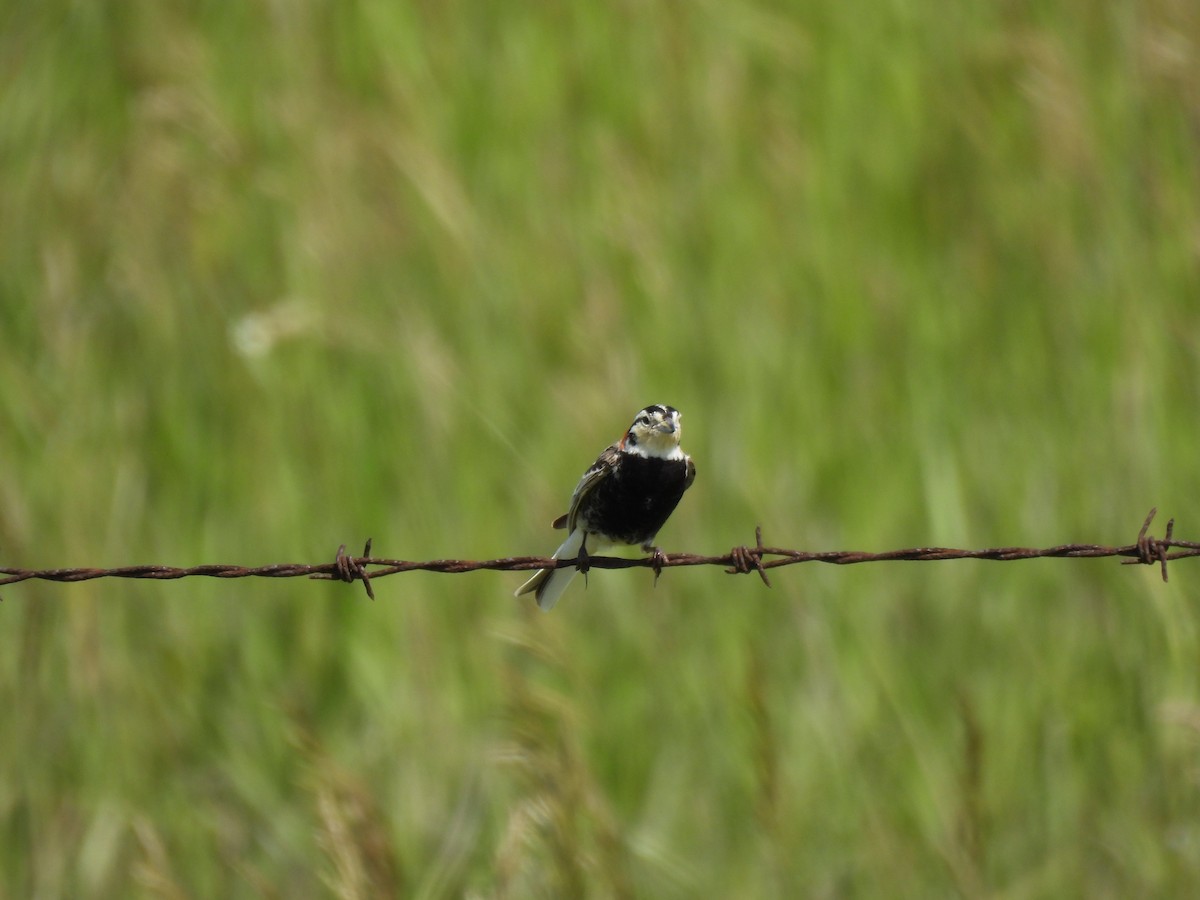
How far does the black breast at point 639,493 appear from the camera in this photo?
199 inches

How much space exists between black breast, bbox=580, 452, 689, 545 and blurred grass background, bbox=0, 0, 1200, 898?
0.46m

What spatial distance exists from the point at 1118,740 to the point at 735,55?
14.3 feet

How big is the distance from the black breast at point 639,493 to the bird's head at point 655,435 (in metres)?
0.03

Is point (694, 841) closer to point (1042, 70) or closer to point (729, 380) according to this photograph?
point (729, 380)

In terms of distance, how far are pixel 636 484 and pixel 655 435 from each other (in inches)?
7.4

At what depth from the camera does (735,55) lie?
7895mm

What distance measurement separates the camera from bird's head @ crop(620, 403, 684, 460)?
16.6ft

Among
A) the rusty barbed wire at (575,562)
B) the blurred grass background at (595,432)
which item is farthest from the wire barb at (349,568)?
the blurred grass background at (595,432)

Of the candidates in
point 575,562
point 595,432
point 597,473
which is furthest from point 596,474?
point 575,562

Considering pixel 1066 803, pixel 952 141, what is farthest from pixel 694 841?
pixel 952 141

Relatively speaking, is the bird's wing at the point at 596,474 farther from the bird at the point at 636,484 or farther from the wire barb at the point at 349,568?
the wire barb at the point at 349,568

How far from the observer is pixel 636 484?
5.06 metres

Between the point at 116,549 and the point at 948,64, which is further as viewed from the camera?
the point at 948,64

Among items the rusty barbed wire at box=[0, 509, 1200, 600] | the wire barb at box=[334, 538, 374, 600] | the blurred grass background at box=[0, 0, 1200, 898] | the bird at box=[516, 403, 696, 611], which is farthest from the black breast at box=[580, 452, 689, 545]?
the wire barb at box=[334, 538, 374, 600]
